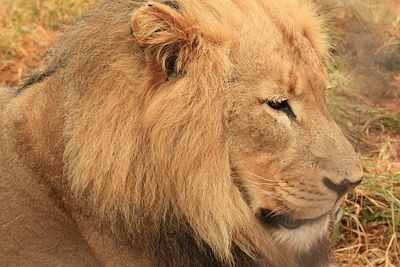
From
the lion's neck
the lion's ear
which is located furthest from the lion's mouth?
the lion's neck

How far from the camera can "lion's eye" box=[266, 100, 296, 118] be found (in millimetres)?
3201

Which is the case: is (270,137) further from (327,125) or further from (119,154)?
(119,154)

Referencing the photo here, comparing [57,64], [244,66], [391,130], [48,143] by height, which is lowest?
[391,130]

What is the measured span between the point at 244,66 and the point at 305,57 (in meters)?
0.26

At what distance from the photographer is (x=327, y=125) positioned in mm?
3285

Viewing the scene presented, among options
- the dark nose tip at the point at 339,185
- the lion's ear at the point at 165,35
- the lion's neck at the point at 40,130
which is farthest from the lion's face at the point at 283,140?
the lion's neck at the point at 40,130

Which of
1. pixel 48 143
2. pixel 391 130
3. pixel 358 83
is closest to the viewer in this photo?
pixel 48 143

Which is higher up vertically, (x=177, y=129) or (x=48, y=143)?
(x=177, y=129)

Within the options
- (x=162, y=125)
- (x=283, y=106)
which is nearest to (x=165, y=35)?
(x=162, y=125)

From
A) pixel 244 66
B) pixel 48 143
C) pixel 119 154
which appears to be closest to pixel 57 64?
pixel 48 143

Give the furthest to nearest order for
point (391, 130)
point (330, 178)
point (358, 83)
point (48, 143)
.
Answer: point (358, 83)
point (391, 130)
point (48, 143)
point (330, 178)

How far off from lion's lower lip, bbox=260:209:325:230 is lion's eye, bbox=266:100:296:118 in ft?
1.28

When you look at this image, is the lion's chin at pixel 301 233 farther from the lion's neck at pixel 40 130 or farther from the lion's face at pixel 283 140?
the lion's neck at pixel 40 130

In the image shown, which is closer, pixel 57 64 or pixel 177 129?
pixel 177 129
